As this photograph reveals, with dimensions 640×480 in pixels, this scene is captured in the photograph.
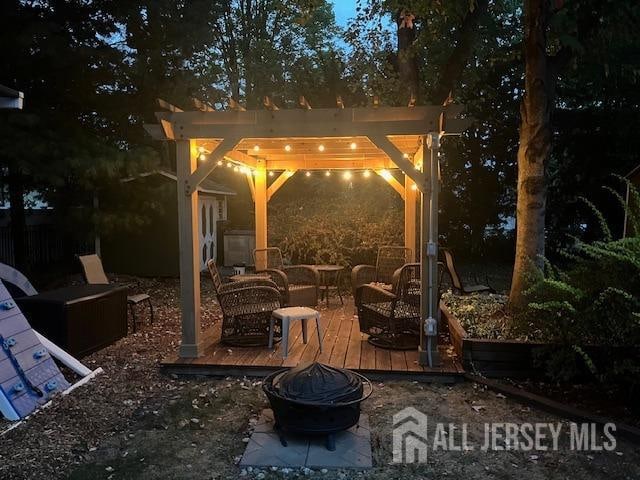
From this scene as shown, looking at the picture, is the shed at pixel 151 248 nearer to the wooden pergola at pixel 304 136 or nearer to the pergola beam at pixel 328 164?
the pergola beam at pixel 328 164

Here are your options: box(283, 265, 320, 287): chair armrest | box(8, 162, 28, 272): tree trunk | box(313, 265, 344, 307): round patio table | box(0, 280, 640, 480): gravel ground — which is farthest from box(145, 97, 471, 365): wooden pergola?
box(8, 162, 28, 272): tree trunk

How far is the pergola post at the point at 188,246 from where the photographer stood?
15.3 feet

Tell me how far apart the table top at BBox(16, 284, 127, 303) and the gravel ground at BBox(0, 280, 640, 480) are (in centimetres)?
87

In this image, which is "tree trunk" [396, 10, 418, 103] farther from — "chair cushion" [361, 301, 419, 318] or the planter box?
the planter box

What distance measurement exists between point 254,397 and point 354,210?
18.5 feet

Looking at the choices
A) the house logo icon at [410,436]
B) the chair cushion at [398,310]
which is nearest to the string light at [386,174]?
the chair cushion at [398,310]

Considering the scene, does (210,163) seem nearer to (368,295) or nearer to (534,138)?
(368,295)

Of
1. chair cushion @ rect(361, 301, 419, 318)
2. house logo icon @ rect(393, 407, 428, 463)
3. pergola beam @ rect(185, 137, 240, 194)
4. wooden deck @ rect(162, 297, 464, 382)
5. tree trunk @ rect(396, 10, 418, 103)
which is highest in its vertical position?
tree trunk @ rect(396, 10, 418, 103)

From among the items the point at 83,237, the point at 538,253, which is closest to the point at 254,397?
the point at 538,253

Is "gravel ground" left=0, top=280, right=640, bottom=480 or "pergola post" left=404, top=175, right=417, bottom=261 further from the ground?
"pergola post" left=404, top=175, right=417, bottom=261

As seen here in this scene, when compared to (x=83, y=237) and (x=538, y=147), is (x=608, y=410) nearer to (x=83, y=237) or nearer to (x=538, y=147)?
(x=538, y=147)

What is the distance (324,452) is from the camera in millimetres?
3070

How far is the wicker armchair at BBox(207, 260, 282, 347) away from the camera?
5.08m

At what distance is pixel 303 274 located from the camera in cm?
762
